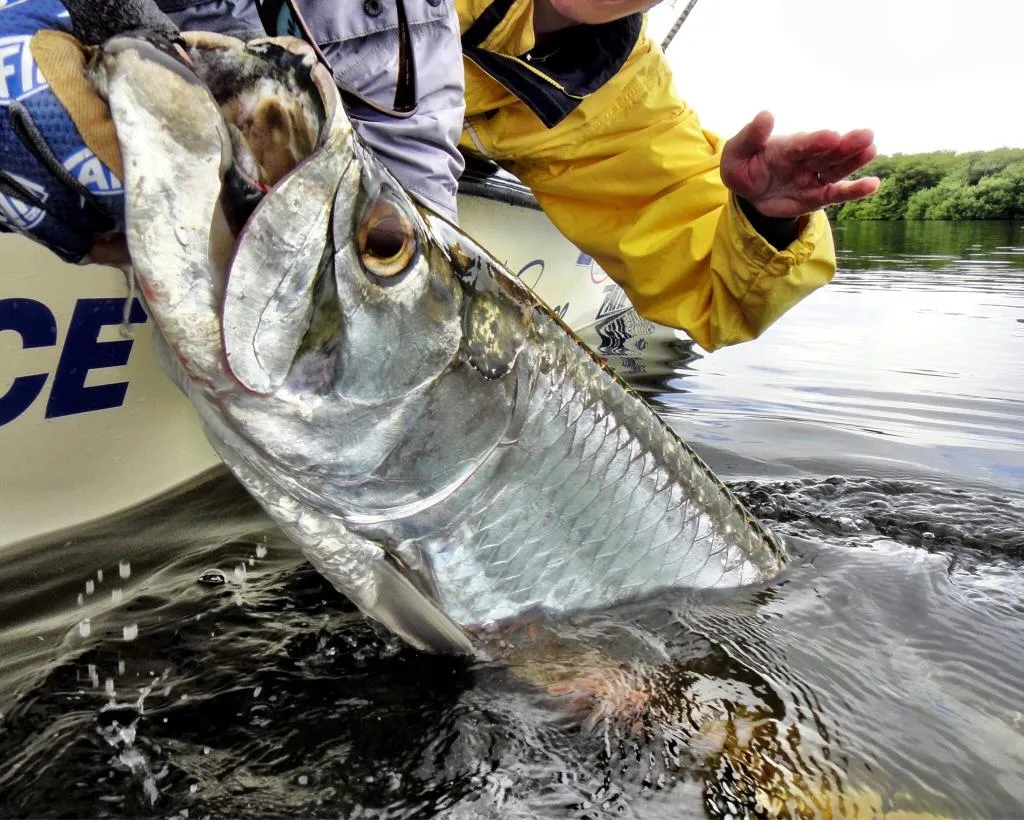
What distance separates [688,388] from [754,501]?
229 centimetres

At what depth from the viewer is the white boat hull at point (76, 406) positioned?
6.27 ft

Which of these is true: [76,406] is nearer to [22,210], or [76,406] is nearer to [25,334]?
[25,334]

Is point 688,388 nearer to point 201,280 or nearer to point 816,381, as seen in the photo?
point 816,381

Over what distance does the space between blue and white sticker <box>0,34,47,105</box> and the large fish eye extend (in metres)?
0.48

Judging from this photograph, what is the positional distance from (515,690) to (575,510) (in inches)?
15.4

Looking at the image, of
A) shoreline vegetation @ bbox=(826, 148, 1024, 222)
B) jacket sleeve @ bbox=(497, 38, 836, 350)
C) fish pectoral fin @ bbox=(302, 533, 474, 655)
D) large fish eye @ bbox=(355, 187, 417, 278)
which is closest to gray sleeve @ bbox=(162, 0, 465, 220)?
large fish eye @ bbox=(355, 187, 417, 278)

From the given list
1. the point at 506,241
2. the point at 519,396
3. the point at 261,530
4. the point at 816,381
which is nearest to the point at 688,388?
the point at 816,381

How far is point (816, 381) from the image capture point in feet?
18.3

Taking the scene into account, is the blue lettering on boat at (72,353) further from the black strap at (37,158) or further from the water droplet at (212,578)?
the black strap at (37,158)

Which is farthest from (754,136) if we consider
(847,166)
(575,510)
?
(575,510)

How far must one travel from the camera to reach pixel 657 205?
3215 mm

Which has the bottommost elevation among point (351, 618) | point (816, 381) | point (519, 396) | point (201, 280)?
point (816, 381)

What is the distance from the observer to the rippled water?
1.37 meters

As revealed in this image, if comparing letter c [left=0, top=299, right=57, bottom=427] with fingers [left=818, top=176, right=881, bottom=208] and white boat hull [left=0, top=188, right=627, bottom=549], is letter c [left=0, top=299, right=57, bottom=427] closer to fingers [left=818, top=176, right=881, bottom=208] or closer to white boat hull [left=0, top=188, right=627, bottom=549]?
white boat hull [left=0, top=188, right=627, bottom=549]
